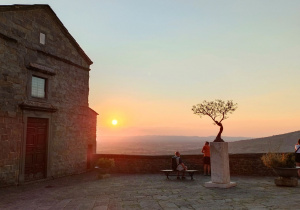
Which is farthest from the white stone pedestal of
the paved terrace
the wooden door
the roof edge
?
the roof edge

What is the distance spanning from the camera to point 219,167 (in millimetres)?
9461

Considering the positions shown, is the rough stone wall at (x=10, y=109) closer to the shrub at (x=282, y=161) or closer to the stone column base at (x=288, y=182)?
the shrub at (x=282, y=161)

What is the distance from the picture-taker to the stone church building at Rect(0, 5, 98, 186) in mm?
11125

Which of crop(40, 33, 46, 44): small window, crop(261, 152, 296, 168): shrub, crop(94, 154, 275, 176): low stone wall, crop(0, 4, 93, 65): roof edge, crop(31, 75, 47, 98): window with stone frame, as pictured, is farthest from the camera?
crop(40, 33, 46, 44): small window

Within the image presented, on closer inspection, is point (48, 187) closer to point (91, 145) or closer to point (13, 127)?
point (13, 127)

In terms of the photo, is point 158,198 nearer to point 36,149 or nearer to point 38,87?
point 36,149

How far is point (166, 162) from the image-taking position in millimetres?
14289

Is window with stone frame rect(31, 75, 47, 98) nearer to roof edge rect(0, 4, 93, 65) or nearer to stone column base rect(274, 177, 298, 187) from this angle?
roof edge rect(0, 4, 93, 65)

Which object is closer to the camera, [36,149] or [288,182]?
[288,182]

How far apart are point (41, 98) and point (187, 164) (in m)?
8.21

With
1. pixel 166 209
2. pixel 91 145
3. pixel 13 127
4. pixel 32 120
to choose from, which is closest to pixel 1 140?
pixel 13 127

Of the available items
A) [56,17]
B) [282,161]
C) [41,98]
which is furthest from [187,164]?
[56,17]

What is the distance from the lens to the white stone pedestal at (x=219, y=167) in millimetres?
9310

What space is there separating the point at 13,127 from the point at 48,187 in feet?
9.85
